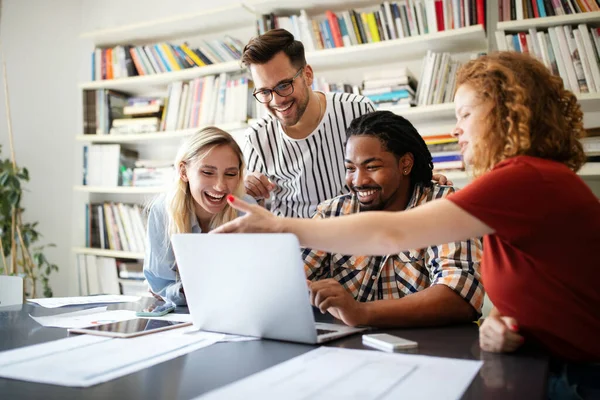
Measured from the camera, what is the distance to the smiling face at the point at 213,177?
1.97 m

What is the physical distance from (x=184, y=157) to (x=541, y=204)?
4.53 ft

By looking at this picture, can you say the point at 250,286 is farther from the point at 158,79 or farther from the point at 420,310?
the point at 158,79

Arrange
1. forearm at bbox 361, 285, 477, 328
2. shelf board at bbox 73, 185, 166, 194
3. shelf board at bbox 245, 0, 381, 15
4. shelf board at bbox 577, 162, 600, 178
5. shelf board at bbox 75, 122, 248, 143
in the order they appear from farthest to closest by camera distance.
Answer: shelf board at bbox 73, 185, 166, 194
shelf board at bbox 75, 122, 248, 143
shelf board at bbox 245, 0, 381, 15
shelf board at bbox 577, 162, 600, 178
forearm at bbox 361, 285, 477, 328

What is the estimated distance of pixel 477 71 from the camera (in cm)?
109

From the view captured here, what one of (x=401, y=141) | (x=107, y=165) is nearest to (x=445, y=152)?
(x=401, y=141)

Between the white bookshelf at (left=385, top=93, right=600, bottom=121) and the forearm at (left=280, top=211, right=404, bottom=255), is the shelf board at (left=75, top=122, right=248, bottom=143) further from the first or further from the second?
the forearm at (left=280, top=211, right=404, bottom=255)

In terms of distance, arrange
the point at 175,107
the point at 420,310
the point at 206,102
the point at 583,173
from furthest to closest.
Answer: the point at 175,107, the point at 206,102, the point at 583,173, the point at 420,310

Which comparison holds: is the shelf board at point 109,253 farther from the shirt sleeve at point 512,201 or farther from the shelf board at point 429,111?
the shirt sleeve at point 512,201

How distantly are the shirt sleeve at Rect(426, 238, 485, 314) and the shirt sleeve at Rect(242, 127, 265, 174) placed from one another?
3.30ft

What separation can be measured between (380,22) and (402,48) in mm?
176

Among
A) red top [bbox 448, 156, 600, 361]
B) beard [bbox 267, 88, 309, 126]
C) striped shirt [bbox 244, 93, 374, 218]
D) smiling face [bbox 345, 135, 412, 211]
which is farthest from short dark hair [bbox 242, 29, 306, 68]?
red top [bbox 448, 156, 600, 361]

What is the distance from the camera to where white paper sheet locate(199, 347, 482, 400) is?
0.75m

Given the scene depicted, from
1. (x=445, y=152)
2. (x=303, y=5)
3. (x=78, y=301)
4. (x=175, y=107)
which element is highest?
(x=303, y=5)

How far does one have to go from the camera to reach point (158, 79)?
3.48 meters
